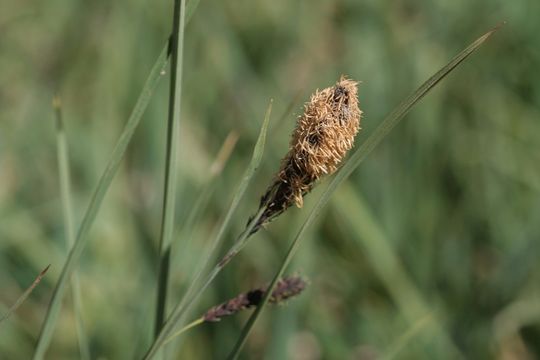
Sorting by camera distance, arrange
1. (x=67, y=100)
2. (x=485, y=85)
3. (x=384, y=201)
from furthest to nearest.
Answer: (x=67, y=100)
(x=485, y=85)
(x=384, y=201)

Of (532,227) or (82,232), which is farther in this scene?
(532,227)

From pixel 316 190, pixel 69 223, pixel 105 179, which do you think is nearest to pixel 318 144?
pixel 105 179

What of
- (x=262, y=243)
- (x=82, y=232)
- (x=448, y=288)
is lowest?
(x=82, y=232)

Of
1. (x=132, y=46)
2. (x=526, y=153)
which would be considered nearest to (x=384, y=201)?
(x=526, y=153)

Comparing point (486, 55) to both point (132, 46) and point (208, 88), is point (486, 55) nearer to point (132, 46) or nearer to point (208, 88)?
point (208, 88)

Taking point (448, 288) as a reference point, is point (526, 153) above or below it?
above

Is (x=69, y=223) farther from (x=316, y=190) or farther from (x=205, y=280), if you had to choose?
(x=316, y=190)

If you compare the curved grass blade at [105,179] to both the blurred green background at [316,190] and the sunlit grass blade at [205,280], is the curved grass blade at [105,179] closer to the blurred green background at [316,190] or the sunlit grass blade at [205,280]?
the sunlit grass blade at [205,280]

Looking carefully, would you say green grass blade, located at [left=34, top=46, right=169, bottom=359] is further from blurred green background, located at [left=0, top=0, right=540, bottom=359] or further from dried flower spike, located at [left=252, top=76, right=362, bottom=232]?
blurred green background, located at [left=0, top=0, right=540, bottom=359]

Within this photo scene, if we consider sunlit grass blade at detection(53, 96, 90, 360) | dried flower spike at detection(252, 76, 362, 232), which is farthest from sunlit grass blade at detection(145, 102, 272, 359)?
sunlit grass blade at detection(53, 96, 90, 360)
